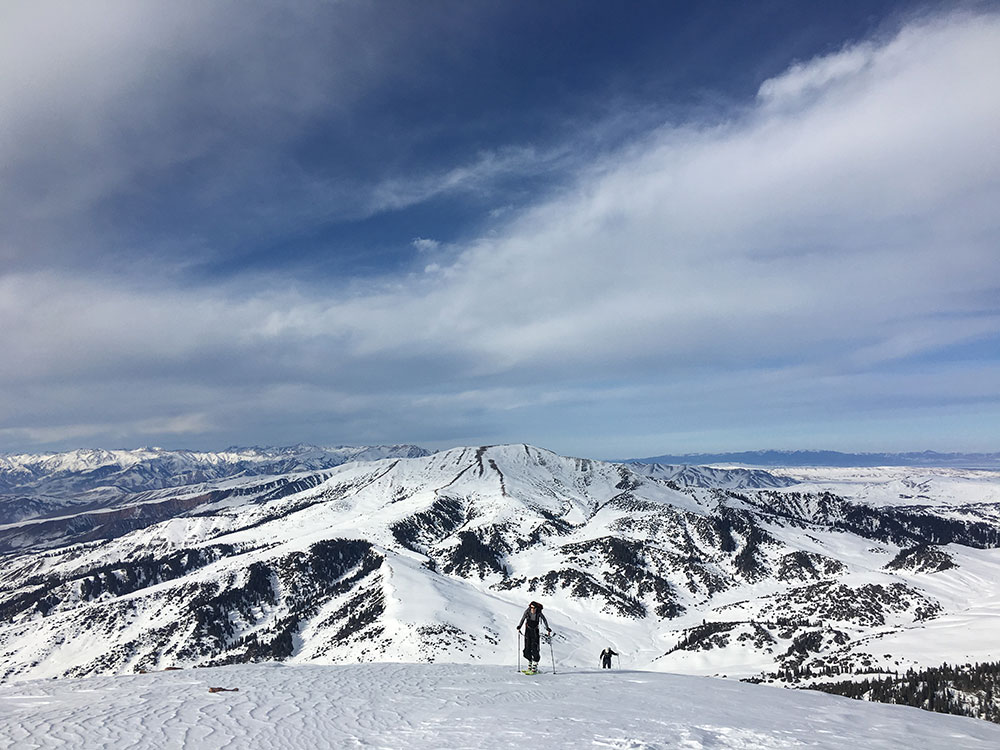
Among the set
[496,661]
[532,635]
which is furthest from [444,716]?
[496,661]

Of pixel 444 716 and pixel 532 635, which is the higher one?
pixel 444 716

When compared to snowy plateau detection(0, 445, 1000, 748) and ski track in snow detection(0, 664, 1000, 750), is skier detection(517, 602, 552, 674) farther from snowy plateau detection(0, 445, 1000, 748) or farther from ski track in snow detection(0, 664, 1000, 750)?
ski track in snow detection(0, 664, 1000, 750)

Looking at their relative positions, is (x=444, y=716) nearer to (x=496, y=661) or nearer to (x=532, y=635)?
(x=532, y=635)

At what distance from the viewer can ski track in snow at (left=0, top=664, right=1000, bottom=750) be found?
457 inches

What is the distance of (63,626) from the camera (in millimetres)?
189750

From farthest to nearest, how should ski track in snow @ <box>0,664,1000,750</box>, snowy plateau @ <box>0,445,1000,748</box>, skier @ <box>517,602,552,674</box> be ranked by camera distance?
skier @ <box>517,602,552,674</box>
snowy plateau @ <box>0,445,1000,748</box>
ski track in snow @ <box>0,664,1000,750</box>

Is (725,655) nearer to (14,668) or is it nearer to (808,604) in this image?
(808,604)

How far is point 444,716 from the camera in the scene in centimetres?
1431

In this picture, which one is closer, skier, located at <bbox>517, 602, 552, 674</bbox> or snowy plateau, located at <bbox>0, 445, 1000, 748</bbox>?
snowy plateau, located at <bbox>0, 445, 1000, 748</bbox>

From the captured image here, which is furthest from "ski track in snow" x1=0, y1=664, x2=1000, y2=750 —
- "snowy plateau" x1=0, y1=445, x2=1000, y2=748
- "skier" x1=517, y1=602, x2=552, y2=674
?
"skier" x1=517, y1=602, x2=552, y2=674

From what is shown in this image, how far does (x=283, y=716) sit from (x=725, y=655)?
4902 inches

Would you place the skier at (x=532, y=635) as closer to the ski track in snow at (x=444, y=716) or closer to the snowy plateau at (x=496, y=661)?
the snowy plateau at (x=496, y=661)

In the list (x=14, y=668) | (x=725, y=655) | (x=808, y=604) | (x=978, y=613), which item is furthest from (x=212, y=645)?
(x=978, y=613)

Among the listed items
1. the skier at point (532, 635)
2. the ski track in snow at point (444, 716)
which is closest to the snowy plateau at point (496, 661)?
the ski track in snow at point (444, 716)
